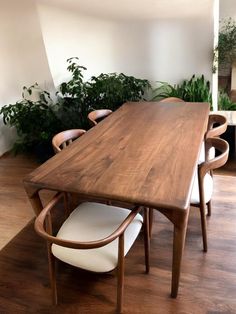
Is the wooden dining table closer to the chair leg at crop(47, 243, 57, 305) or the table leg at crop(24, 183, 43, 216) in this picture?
the table leg at crop(24, 183, 43, 216)

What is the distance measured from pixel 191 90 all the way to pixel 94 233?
2.36 meters

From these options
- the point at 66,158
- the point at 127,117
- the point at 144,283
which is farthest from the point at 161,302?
the point at 127,117

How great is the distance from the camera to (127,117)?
237 cm

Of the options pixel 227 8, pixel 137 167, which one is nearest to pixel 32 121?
pixel 137 167

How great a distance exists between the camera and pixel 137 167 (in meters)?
1.53

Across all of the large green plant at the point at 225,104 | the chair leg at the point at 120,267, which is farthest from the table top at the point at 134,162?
the large green plant at the point at 225,104

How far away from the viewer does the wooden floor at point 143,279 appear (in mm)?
1604

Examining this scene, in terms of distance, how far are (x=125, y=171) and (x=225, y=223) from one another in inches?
43.3

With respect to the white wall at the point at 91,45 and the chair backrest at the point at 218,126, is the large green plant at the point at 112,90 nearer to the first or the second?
the white wall at the point at 91,45

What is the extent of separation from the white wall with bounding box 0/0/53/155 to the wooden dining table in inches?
72.5

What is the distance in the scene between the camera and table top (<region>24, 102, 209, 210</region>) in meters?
1.32

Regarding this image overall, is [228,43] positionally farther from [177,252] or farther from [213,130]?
[177,252]

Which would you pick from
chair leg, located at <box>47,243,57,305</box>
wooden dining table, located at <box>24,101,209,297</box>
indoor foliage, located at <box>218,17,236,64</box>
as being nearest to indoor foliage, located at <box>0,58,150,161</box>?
wooden dining table, located at <box>24,101,209,297</box>

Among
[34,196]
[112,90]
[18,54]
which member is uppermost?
[18,54]
